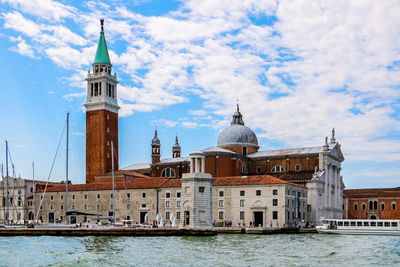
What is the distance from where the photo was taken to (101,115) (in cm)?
7025

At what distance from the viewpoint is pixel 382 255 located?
27.2m

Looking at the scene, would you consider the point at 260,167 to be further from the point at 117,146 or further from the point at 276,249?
the point at 276,249

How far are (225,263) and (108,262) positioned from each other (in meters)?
4.14

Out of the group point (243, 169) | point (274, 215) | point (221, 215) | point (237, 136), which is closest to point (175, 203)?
point (221, 215)

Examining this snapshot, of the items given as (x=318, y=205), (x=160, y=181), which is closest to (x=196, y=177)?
(x=160, y=181)

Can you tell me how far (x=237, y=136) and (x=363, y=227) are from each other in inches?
848

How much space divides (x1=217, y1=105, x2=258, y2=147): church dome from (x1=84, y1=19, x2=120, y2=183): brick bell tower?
1209cm

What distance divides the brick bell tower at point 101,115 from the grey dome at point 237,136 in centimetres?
1209

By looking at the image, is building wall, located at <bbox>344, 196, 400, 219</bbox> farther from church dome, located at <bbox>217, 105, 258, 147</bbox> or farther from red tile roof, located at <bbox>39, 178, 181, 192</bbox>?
red tile roof, located at <bbox>39, 178, 181, 192</bbox>

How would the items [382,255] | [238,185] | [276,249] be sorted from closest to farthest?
[382,255], [276,249], [238,185]

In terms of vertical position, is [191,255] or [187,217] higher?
[187,217]

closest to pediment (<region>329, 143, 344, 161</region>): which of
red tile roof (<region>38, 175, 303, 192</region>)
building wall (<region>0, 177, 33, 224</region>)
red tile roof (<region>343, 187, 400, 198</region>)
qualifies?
red tile roof (<region>343, 187, 400, 198</region>)

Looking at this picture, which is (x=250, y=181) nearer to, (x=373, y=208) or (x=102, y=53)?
(x=373, y=208)

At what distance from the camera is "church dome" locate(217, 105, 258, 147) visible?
69062 mm
